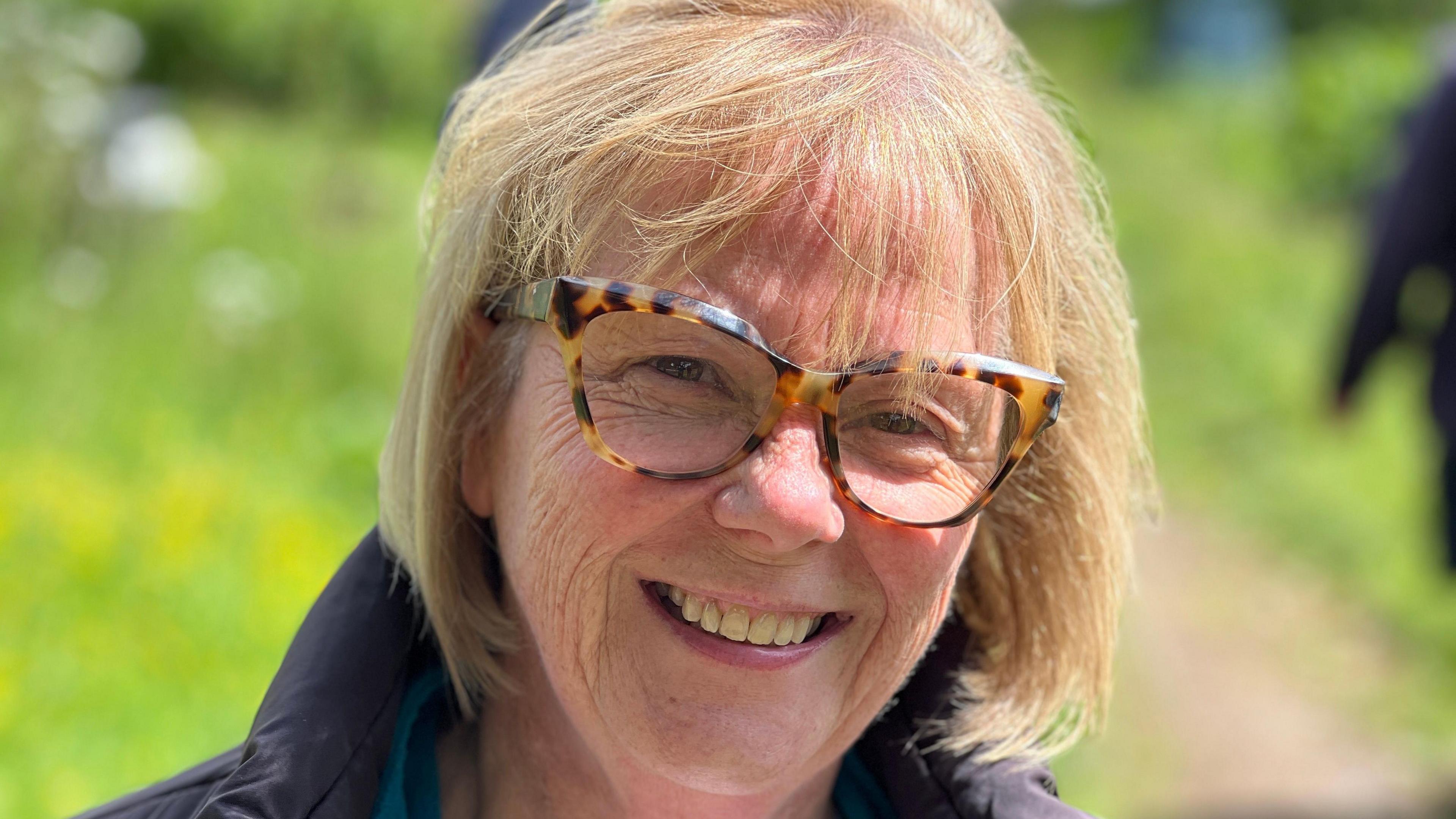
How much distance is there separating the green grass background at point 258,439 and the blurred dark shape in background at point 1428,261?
12.3 inches

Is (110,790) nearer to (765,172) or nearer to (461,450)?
(461,450)

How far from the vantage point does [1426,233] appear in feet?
13.5

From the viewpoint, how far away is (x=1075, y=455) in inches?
71.4

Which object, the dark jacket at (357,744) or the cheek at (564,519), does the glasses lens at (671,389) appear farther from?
the dark jacket at (357,744)

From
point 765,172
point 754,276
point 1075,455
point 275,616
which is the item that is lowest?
point 275,616

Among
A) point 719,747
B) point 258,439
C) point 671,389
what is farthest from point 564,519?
point 258,439

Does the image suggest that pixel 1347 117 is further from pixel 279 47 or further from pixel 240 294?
pixel 240 294

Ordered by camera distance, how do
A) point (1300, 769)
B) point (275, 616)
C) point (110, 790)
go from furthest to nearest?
point (1300, 769)
point (275, 616)
point (110, 790)

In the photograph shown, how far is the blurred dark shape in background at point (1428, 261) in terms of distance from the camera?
3.96 metres

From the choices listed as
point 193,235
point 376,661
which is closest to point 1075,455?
point 376,661

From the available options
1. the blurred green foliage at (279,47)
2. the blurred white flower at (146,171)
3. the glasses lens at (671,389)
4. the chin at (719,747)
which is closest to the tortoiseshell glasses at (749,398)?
the glasses lens at (671,389)

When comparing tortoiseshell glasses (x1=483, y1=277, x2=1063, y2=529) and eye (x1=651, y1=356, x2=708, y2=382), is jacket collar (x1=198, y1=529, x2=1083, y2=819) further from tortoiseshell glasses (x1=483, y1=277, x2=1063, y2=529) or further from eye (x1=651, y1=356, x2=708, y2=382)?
eye (x1=651, y1=356, x2=708, y2=382)

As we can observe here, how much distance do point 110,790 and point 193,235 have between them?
365 centimetres

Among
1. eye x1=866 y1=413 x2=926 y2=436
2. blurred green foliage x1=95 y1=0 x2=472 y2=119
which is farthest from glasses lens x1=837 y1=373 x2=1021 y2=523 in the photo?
blurred green foliage x1=95 y1=0 x2=472 y2=119
